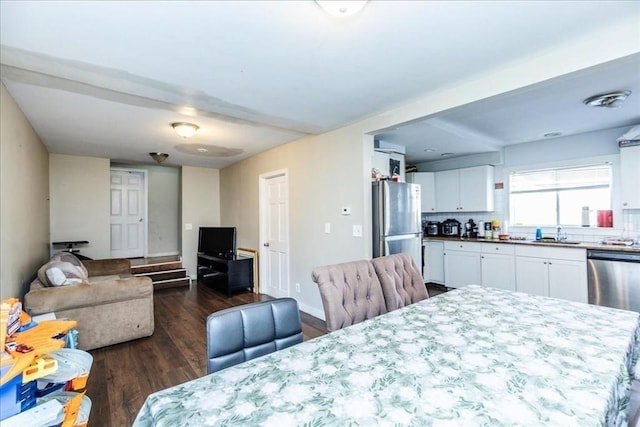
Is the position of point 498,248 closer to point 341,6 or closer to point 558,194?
point 558,194

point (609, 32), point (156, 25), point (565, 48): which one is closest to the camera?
point (156, 25)

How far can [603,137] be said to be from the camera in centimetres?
387

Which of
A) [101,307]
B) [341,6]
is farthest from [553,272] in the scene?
[101,307]

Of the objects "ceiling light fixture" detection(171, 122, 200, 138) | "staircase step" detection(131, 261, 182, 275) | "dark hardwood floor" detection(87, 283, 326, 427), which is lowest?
"dark hardwood floor" detection(87, 283, 326, 427)

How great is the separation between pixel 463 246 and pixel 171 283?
205 inches

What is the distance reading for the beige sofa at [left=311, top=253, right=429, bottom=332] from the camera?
1630 mm

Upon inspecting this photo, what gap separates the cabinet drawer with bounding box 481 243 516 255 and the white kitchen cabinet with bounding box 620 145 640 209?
1.30m

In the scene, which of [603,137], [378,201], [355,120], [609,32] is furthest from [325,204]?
[603,137]

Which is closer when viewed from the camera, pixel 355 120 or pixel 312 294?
pixel 355 120

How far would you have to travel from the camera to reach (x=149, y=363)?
8.77ft

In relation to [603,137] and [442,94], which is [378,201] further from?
[603,137]

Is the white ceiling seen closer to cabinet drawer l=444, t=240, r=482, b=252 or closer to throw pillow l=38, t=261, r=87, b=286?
throw pillow l=38, t=261, r=87, b=286

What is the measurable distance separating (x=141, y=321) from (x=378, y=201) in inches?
114

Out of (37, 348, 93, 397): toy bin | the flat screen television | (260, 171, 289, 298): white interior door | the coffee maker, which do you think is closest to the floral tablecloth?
(37, 348, 93, 397): toy bin
